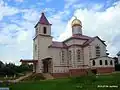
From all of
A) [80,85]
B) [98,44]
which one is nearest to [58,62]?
[98,44]

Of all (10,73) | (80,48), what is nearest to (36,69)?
(80,48)

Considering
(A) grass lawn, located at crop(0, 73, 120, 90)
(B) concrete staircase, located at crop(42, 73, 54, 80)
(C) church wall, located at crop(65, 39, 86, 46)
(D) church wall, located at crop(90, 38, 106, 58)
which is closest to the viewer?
(A) grass lawn, located at crop(0, 73, 120, 90)

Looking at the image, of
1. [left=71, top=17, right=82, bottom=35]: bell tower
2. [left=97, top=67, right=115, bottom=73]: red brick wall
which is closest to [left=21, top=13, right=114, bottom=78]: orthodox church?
[left=97, top=67, right=115, bottom=73]: red brick wall

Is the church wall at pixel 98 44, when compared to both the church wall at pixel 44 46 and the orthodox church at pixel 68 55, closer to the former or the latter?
the orthodox church at pixel 68 55

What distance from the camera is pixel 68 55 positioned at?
47562 millimetres

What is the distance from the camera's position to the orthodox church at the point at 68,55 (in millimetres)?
44412

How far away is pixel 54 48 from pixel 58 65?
3.66m

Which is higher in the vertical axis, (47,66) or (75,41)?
(75,41)

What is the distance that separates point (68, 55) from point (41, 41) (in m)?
6.53

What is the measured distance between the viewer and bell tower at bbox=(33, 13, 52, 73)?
45344 mm

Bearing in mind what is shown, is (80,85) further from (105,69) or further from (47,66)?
(47,66)

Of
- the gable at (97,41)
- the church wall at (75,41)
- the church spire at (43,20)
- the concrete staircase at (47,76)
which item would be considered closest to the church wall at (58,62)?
the concrete staircase at (47,76)

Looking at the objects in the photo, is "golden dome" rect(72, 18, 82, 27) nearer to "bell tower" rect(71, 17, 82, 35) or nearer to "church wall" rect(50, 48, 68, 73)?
"bell tower" rect(71, 17, 82, 35)

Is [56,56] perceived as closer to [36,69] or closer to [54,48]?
[54,48]
